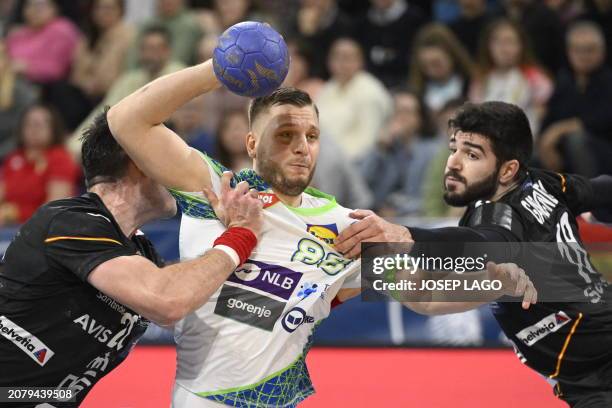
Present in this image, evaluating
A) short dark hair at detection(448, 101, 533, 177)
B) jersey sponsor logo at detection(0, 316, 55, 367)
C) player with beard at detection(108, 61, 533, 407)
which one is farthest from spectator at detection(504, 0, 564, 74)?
jersey sponsor logo at detection(0, 316, 55, 367)

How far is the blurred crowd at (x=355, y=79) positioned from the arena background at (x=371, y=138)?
0.07ft

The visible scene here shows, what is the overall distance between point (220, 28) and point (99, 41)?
150 centimetres

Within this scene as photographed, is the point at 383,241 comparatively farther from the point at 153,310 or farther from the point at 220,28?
the point at 220,28

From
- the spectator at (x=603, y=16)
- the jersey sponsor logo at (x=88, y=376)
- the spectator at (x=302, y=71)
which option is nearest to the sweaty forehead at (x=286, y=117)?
the jersey sponsor logo at (x=88, y=376)

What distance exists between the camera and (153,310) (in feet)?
13.1

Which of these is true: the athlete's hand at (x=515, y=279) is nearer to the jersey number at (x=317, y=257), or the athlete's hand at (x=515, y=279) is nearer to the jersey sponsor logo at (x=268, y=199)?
the jersey number at (x=317, y=257)

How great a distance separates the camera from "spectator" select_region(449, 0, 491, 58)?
10.2 m

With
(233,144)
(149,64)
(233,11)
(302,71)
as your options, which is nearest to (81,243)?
(233,144)

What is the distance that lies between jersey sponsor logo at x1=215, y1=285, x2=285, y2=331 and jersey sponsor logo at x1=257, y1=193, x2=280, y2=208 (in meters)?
0.40

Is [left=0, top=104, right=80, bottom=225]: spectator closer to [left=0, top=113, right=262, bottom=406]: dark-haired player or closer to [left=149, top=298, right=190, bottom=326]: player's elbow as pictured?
[left=0, top=113, right=262, bottom=406]: dark-haired player

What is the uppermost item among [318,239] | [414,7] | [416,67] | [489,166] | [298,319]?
[414,7]

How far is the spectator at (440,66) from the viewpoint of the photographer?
974 centimetres

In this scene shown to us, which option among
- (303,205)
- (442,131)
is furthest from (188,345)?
(442,131)

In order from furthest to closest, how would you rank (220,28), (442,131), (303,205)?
(220,28) → (442,131) → (303,205)
